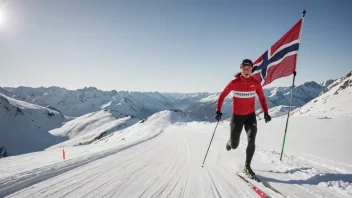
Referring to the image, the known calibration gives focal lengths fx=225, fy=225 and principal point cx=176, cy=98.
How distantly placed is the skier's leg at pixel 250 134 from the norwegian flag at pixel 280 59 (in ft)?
10.6

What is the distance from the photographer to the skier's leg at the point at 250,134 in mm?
6105

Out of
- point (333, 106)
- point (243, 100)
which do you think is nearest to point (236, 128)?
point (243, 100)

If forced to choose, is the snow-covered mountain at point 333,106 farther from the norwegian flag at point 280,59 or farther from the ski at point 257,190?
the ski at point 257,190

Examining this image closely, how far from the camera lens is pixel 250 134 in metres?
6.29

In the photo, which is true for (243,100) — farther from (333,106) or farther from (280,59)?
(333,106)

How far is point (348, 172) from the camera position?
18.8 feet

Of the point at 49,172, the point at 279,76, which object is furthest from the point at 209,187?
the point at 279,76

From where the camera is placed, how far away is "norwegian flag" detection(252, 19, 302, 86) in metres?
8.36

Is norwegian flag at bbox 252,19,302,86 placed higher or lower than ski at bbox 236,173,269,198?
higher

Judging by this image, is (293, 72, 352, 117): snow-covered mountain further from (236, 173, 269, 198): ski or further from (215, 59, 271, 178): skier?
(236, 173, 269, 198): ski

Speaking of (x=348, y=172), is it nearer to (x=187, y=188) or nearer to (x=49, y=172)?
(x=187, y=188)

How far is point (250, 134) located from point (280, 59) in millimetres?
4152

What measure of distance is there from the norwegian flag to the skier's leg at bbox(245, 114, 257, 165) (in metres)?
3.22

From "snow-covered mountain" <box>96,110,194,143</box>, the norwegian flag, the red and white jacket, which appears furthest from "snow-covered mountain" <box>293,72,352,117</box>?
"snow-covered mountain" <box>96,110,194,143</box>
